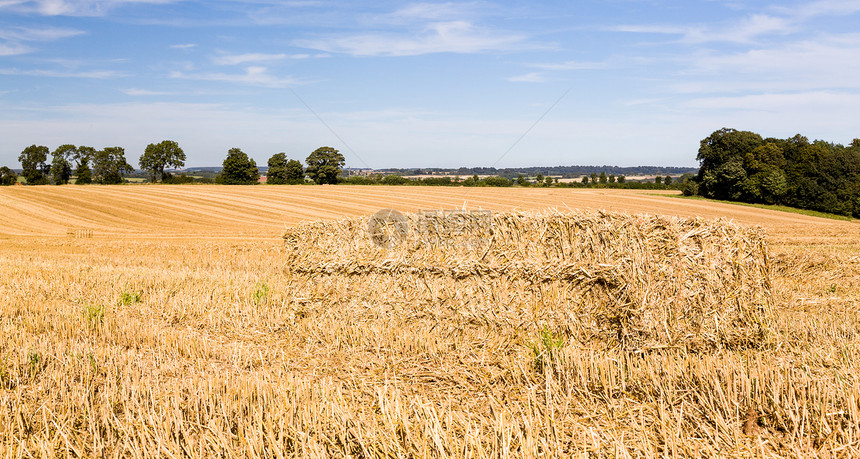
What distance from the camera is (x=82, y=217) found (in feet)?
104

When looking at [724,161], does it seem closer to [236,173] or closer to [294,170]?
[294,170]

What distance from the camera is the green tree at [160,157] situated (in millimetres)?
88062

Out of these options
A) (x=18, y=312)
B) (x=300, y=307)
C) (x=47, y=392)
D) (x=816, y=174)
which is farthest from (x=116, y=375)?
(x=816, y=174)

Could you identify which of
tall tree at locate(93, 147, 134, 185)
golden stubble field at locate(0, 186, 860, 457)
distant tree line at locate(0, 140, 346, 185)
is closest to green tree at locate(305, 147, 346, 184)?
distant tree line at locate(0, 140, 346, 185)

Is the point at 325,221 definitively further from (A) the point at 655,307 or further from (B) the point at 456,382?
(A) the point at 655,307

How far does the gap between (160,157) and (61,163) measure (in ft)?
53.4

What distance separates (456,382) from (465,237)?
2.47 meters

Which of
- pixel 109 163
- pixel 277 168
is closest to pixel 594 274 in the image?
pixel 277 168

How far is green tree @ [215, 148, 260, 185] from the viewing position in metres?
77.9

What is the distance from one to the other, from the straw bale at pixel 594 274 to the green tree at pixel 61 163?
9974cm

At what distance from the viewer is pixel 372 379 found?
5832mm

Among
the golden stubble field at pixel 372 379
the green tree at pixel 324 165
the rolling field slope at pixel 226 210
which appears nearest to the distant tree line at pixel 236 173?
the green tree at pixel 324 165

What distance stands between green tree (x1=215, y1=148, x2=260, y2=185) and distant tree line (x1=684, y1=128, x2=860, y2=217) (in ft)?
199

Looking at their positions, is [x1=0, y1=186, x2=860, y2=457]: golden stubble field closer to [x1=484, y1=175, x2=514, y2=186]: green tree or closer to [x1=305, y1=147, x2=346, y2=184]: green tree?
[x1=305, y1=147, x2=346, y2=184]: green tree
